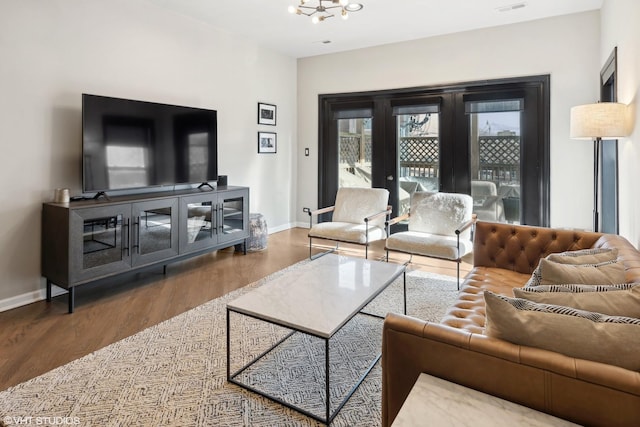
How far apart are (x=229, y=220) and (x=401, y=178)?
262 cm

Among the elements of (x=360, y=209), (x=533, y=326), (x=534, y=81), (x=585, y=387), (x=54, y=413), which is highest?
(x=534, y=81)

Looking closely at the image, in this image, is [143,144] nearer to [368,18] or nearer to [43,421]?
[43,421]

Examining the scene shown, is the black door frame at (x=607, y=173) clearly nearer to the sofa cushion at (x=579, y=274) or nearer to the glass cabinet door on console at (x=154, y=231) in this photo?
the sofa cushion at (x=579, y=274)

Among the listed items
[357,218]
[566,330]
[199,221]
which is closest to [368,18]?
[357,218]

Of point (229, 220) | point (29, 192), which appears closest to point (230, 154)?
point (229, 220)

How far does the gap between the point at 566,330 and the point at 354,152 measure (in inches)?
202

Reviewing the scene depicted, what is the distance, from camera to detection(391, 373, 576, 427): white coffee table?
105cm

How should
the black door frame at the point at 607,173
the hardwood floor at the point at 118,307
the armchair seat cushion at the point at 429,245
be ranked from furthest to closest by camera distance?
1. the black door frame at the point at 607,173
2. the armchair seat cushion at the point at 429,245
3. the hardwood floor at the point at 118,307

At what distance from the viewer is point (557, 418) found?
1066mm

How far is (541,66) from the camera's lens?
458 centimetres

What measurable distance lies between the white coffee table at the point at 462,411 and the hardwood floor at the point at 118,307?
7.14 ft

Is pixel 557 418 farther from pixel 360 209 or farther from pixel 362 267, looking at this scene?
pixel 360 209

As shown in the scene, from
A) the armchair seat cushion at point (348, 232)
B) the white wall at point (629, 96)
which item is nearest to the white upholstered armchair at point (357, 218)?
the armchair seat cushion at point (348, 232)

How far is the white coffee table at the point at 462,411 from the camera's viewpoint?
1055mm
